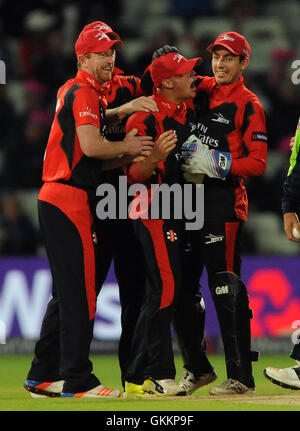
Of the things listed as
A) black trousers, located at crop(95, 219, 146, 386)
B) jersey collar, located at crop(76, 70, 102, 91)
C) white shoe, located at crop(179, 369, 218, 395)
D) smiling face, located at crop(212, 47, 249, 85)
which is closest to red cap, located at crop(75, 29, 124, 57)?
jersey collar, located at crop(76, 70, 102, 91)

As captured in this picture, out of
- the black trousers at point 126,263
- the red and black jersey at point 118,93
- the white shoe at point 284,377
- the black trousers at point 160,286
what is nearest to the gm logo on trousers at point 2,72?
the red and black jersey at point 118,93

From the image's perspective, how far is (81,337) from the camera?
6539mm

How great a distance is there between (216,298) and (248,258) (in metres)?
4.42

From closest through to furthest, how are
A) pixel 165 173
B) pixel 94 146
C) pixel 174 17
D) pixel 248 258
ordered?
pixel 94 146
pixel 165 173
pixel 248 258
pixel 174 17

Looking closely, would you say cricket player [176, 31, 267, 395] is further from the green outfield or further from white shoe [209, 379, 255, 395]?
the green outfield

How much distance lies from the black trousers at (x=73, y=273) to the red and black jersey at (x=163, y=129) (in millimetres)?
532

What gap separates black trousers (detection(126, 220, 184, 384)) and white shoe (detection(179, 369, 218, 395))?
1.14ft

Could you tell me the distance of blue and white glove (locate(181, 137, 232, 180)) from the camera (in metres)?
6.78

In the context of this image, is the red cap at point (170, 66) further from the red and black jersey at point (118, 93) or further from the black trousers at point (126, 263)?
the black trousers at point (126, 263)

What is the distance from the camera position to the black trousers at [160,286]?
22.0ft

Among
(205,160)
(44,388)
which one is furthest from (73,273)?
(205,160)

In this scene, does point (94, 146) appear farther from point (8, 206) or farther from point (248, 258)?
point (8, 206)
